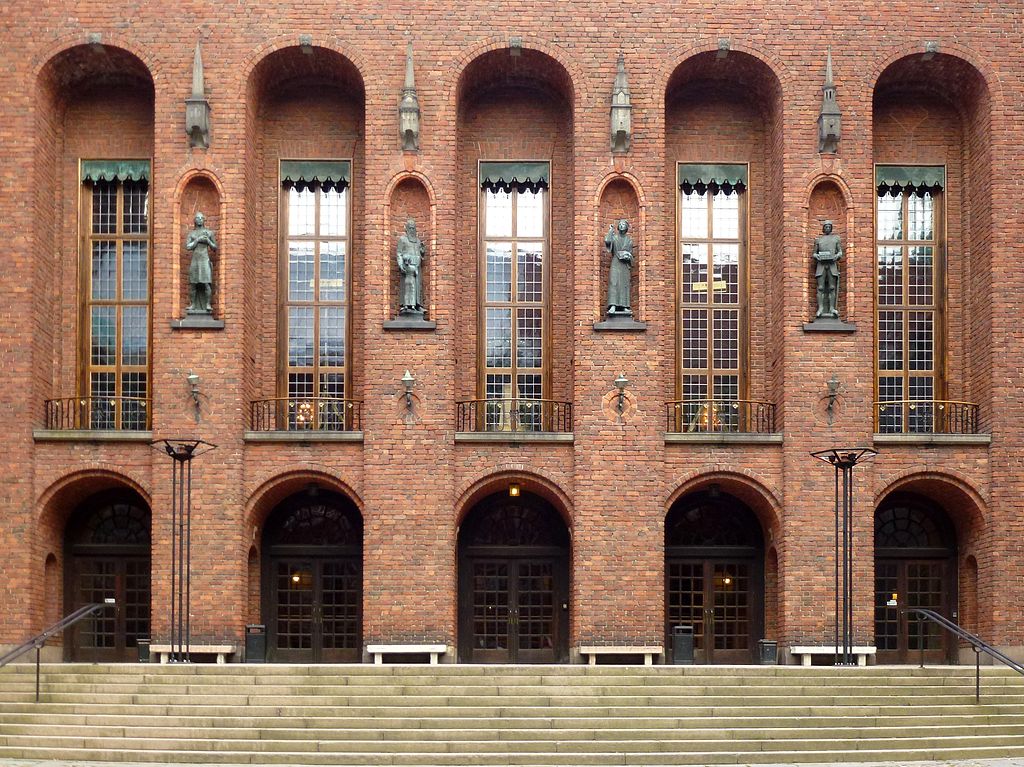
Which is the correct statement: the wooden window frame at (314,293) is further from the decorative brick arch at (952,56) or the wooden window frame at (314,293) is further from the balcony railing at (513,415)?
the decorative brick arch at (952,56)

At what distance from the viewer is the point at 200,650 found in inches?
1165

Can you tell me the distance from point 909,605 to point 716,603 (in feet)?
13.2

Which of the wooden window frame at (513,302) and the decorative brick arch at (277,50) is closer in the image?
the decorative brick arch at (277,50)

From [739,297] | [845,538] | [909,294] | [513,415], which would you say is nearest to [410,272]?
[513,415]

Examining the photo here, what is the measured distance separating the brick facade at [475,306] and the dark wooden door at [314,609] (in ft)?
2.61

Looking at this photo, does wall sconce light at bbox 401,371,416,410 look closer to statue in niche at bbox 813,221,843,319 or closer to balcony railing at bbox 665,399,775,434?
balcony railing at bbox 665,399,775,434

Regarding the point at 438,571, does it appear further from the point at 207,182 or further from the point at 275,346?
the point at 207,182

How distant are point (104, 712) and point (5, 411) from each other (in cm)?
819

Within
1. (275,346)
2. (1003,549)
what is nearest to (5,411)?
(275,346)

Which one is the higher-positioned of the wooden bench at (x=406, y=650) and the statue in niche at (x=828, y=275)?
the statue in niche at (x=828, y=275)

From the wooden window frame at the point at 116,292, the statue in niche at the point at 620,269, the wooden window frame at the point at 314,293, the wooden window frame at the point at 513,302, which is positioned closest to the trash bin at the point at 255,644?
the wooden window frame at the point at 314,293

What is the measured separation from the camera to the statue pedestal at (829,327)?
30.8 m

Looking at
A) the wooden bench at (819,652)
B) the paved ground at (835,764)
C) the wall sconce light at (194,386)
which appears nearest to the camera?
the paved ground at (835,764)

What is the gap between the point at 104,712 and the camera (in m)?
24.5
